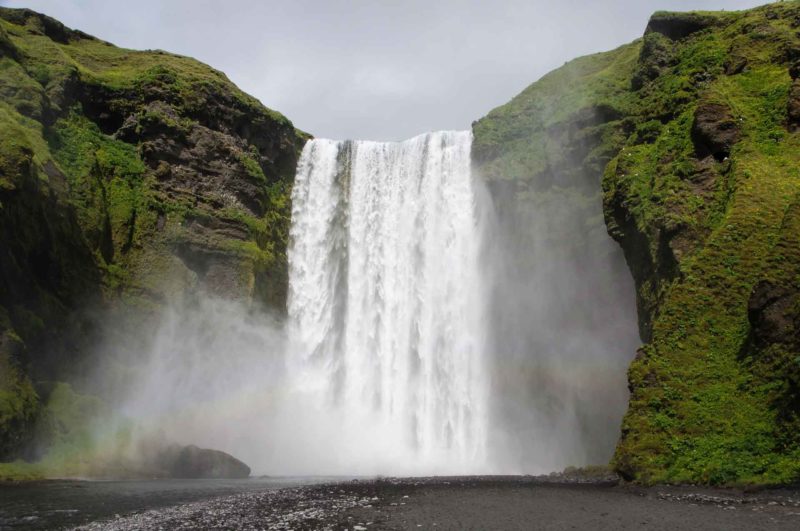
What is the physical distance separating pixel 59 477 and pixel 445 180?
91.0 ft

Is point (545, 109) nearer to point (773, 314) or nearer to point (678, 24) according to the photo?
point (678, 24)

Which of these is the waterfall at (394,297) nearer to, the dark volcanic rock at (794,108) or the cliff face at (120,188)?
the cliff face at (120,188)

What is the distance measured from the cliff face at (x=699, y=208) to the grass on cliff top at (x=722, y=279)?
1.9 inches

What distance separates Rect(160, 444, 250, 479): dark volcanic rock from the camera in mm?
26281

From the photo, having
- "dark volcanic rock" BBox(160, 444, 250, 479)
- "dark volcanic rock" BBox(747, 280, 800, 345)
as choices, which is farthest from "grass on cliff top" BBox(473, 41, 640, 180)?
"dark volcanic rock" BBox(160, 444, 250, 479)

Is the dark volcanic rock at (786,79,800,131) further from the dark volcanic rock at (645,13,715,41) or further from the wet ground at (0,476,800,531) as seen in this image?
the wet ground at (0,476,800,531)

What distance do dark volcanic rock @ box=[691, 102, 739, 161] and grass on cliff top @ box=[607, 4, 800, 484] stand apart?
42 centimetres

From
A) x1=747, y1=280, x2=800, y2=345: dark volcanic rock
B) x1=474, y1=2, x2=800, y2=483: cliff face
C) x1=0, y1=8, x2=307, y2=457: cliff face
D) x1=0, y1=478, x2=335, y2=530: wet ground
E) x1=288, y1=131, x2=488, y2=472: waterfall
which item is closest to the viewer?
x1=0, y1=478, x2=335, y2=530: wet ground

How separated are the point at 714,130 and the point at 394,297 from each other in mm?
21055

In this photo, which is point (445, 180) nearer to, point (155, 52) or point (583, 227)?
point (583, 227)

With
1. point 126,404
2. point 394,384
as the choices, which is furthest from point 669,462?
point 126,404

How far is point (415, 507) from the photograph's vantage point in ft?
49.3

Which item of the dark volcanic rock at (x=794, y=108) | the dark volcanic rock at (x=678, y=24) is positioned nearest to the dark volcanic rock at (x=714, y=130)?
the dark volcanic rock at (x=794, y=108)

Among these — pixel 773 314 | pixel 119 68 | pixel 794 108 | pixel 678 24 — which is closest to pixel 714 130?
pixel 794 108
